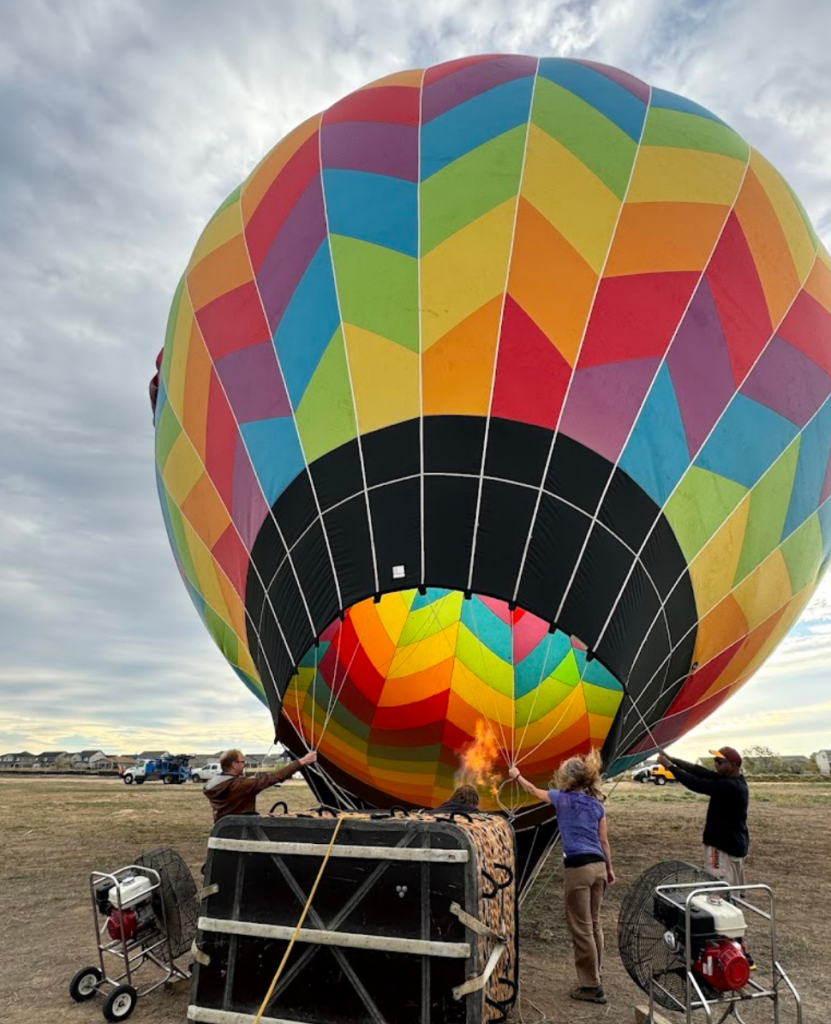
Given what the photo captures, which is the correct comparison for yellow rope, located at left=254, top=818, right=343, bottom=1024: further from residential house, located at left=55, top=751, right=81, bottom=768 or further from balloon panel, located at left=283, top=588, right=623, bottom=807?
residential house, located at left=55, top=751, right=81, bottom=768

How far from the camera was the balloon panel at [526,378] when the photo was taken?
4.75 m

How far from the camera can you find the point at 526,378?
4922 millimetres

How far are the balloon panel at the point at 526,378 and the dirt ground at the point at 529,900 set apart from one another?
1509mm

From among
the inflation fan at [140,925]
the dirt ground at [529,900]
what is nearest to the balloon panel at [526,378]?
the inflation fan at [140,925]

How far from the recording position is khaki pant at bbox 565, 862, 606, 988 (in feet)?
14.2

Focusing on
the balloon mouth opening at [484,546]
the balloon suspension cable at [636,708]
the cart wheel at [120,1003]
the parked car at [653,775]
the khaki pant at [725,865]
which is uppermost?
the balloon mouth opening at [484,546]

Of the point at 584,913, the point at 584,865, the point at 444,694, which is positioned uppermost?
the point at 444,694

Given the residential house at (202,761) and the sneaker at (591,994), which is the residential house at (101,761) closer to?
the residential house at (202,761)

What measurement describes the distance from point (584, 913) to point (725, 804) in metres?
1.68

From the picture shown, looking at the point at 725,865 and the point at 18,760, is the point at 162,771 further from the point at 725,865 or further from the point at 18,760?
the point at 18,760

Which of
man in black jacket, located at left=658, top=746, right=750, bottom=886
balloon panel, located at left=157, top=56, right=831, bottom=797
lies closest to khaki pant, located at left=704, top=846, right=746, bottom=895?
man in black jacket, located at left=658, top=746, right=750, bottom=886

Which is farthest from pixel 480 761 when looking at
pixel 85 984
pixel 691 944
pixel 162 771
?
pixel 162 771

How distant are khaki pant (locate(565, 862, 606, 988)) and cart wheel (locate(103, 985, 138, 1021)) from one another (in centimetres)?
247

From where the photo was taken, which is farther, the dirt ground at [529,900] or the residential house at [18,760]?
the residential house at [18,760]
